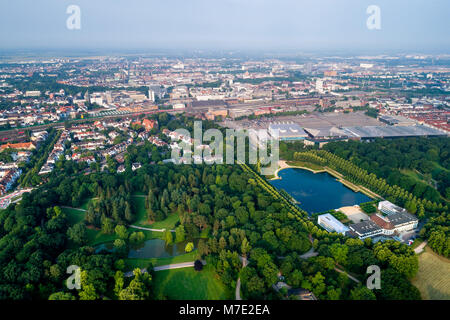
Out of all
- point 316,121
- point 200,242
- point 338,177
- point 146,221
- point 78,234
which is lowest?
point 146,221

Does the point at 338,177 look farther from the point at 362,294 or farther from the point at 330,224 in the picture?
the point at 362,294

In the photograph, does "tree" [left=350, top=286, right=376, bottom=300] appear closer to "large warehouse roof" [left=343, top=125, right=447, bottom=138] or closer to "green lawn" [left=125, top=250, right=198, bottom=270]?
"green lawn" [left=125, top=250, right=198, bottom=270]

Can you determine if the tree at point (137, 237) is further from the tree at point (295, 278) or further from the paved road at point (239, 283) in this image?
the tree at point (295, 278)

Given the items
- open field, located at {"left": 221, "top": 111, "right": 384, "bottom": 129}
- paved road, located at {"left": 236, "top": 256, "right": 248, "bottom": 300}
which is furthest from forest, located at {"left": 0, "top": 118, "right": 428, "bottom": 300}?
open field, located at {"left": 221, "top": 111, "right": 384, "bottom": 129}

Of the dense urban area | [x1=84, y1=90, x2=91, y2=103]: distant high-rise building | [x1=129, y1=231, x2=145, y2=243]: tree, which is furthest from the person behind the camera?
[x1=84, y1=90, x2=91, y2=103]: distant high-rise building

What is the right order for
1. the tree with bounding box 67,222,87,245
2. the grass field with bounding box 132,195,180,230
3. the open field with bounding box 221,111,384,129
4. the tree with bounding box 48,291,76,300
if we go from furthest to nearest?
the open field with bounding box 221,111,384,129
the grass field with bounding box 132,195,180,230
the tree with bounding box 67,222,87,245
the tree with bounding box 48,291,76,300

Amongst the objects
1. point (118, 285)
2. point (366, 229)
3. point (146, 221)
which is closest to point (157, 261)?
point (118, 285)

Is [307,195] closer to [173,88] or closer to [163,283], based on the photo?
[163,283]
